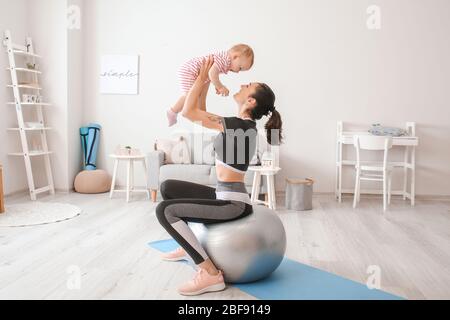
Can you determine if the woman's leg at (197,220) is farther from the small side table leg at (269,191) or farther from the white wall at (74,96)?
the white wall at (74,96)

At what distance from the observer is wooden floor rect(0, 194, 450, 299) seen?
245 cm

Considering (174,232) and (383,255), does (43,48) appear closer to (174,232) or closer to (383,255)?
(174,232)

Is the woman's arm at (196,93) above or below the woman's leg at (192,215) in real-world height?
above


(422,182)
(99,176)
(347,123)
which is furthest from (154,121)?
(422,182)

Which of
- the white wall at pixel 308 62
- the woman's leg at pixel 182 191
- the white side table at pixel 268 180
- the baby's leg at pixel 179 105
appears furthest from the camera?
the white wall at pixel 308 62

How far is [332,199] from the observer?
534 cm

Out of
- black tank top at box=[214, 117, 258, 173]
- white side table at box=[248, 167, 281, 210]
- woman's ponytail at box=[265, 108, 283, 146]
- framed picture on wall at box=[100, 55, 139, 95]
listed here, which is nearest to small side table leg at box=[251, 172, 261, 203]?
white side table at box=[248, 167, 281, 210]

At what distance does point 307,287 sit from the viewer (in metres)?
2.48

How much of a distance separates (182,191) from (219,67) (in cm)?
82

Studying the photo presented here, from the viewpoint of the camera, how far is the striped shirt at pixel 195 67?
2.12 metres

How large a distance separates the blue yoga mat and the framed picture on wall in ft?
11.6

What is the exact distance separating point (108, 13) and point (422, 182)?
426 centimetres

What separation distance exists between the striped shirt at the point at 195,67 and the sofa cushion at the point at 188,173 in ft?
8.99

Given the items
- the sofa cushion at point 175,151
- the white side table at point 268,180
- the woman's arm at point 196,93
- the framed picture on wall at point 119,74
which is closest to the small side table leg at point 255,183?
the white side table at point 268,180
